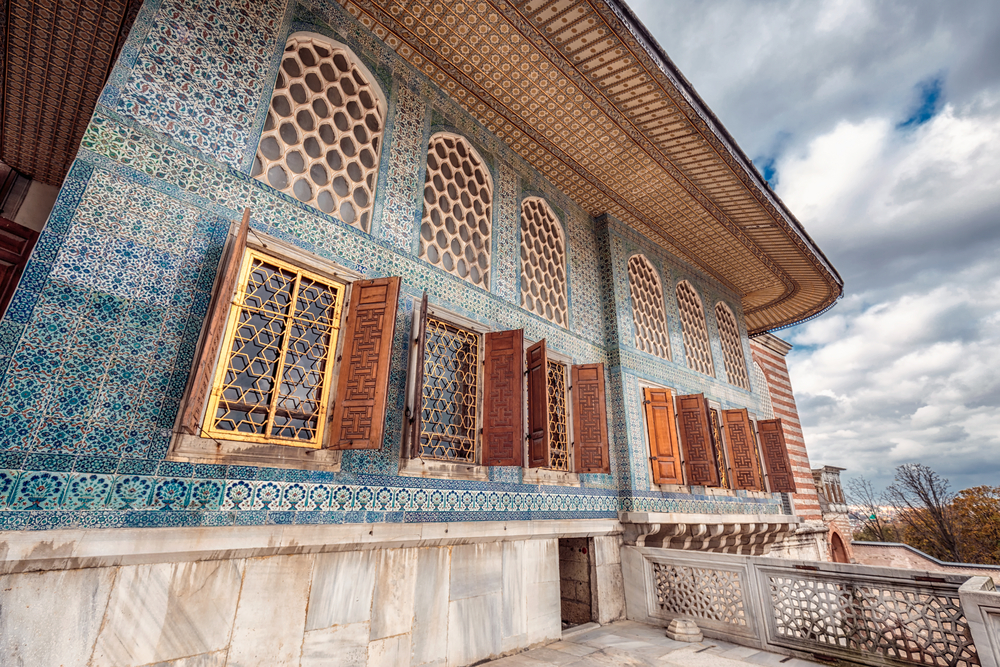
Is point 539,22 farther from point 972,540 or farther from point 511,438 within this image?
point 972,540


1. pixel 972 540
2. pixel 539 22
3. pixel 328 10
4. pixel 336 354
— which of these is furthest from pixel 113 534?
pixel 972 540

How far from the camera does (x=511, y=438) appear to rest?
4.12 metres

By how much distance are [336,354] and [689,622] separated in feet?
14.3

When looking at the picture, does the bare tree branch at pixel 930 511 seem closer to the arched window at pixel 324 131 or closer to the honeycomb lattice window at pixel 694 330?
the honeycomb lattice window at pixel 694 330

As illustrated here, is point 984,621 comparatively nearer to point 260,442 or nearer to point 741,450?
point 741,450

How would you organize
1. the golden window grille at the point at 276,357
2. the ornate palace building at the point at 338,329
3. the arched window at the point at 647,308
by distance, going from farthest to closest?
the arched window at the point at 647,308
the golden window grille at the point at 276,357
the ornate palace building at the point at 338,329

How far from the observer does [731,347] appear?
30.5 feet

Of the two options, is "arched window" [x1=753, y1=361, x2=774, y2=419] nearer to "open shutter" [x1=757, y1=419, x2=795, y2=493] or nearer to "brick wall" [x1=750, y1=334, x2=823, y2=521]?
"brick wall" [x1=750, y1=334, x2=823, y2=521]

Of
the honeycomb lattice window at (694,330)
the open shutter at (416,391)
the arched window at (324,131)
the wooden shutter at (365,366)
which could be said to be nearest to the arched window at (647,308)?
the honeycomb lattice window at (694,330)

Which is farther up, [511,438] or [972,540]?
[511,438]

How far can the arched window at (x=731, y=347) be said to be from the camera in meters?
9.02

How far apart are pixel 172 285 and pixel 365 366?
127cm

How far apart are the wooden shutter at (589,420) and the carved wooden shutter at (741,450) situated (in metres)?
3.16

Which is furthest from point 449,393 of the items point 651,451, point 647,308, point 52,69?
point 52,69
